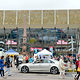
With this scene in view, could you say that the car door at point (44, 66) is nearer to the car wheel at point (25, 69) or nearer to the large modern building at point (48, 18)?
the car wheel at point (25, 69)

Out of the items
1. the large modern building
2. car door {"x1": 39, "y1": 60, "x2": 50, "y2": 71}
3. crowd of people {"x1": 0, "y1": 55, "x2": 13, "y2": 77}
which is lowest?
car door {"x1": 39, "y1": 60, "x2": 50, "y2": 71}

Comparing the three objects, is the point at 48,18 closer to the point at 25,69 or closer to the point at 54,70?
the point at 25,69

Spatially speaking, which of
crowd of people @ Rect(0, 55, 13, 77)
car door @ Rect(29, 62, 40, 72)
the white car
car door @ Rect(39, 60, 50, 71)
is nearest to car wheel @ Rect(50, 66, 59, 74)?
the white car

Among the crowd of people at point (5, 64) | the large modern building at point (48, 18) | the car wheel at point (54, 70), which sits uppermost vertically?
the large modern building at point (48, 18)

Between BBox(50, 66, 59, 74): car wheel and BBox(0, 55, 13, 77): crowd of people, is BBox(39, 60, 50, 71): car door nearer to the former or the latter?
Answer: BBox(50, 66, 59, 74): car wheel

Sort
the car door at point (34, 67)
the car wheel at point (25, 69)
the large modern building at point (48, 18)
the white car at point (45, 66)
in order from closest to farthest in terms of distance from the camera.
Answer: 1. the white car at point (45, 66)
2. the car door at point (34, 67)
3. the car wheel at point (25, 69)
4. the large modern building at point (48, 18)

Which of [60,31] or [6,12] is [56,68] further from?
[6,12]

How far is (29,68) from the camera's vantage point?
17484 mm

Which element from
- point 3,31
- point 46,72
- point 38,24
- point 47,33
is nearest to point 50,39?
point 47,33

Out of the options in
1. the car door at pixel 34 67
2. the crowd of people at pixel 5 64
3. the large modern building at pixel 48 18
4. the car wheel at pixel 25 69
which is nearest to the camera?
the crowd of people at pixel 5 64

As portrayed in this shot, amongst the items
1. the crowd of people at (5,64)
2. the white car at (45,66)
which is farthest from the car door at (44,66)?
the crowd of people at (5,64)

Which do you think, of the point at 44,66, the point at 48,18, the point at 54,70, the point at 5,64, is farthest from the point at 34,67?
the point at 48,18

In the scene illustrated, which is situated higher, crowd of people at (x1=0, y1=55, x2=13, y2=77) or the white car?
crowd of people at (x1=0, y1=55, x2=13, y2=77)

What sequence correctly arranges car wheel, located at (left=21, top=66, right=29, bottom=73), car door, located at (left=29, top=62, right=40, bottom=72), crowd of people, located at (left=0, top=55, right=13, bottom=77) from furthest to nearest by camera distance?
car wheel, located at (left=21, top=66, right=29, bottom=73) < car door, located at (left=29, top=62, right=40, bottom=72) < crowd of people, located at (left=0, top=55, right=13, bottom=77)
